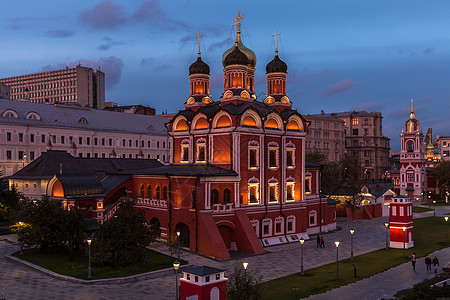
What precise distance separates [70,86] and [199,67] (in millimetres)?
92714

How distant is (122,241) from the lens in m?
30.3

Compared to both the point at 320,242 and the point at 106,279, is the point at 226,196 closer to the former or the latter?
the point at 320,242

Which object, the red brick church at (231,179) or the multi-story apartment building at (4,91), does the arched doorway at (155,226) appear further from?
the multi-story apartment building at (4,91)

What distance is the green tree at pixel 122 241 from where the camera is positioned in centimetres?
3003

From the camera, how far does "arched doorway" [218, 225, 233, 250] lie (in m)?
38.4

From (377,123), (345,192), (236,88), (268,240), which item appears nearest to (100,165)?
(236,88)

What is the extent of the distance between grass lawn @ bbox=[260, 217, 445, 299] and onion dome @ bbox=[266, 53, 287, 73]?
2156 centimetres

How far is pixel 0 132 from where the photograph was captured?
63281mm

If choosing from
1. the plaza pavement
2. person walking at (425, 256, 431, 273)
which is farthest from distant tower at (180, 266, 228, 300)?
person walking at (425, 256, 431, 273)

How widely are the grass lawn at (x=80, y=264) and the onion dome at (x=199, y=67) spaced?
71.4ft

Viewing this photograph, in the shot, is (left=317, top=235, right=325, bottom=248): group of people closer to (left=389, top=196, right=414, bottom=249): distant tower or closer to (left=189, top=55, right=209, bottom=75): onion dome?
(left=389, top=196, right=414, bottom=249): distant tower

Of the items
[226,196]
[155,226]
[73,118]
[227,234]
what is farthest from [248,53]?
[73,118]

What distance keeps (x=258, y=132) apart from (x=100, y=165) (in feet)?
66.4

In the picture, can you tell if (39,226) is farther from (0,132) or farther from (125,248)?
(0,132)
